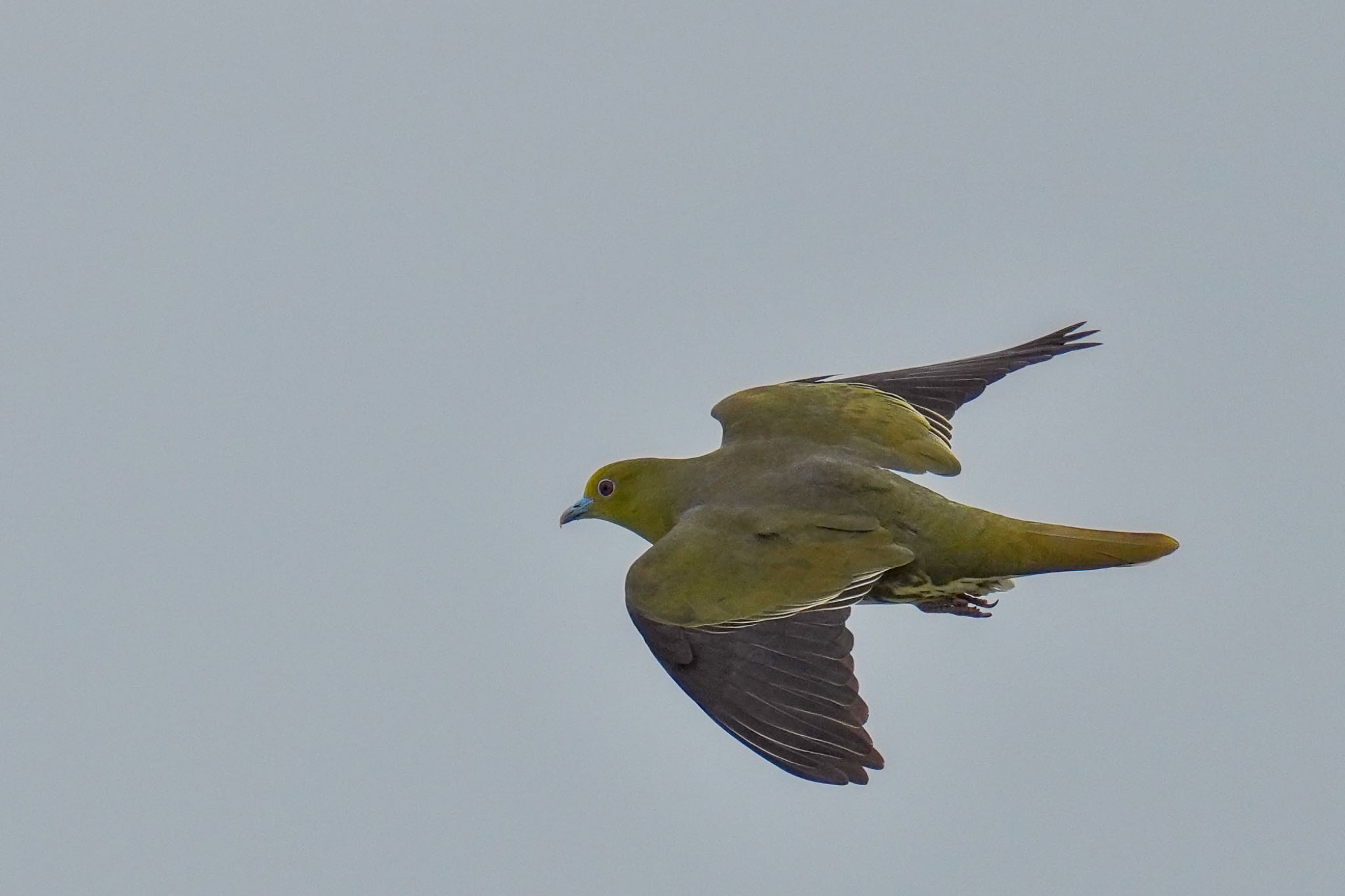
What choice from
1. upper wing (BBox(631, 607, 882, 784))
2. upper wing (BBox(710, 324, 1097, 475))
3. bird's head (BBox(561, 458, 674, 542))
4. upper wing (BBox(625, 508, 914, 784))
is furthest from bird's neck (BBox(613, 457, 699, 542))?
upper wing (BBox(631, 607, 882, 784))

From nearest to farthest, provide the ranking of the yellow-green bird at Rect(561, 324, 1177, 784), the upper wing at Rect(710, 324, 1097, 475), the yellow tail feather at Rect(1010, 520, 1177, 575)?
the yellow-green bird at Rect(561, 324, 1177, 784) → the yellow tail feather at Rect(1010, 520, 1177, 575) → the upper wing at Rect(710, 324, 1097, 475)

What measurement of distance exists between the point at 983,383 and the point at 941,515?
1.88 m

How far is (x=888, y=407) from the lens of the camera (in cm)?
1112

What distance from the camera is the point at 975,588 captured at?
10.1 meters

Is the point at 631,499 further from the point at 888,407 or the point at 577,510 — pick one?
the point at 888,407

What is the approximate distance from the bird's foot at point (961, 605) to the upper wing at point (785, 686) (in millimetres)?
974

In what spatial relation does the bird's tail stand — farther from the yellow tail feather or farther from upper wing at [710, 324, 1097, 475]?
upper wing at [710, 324, 1097, 475]

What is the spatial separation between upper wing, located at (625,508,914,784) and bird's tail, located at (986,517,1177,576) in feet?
1.66

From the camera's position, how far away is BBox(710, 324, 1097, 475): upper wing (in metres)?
10.8

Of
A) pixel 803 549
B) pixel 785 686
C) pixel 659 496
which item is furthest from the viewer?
pixel 659 496

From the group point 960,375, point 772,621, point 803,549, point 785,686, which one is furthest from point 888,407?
point 785,686

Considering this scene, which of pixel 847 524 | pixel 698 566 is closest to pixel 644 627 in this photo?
pixel 698 566

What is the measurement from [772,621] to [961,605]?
4.31 ft

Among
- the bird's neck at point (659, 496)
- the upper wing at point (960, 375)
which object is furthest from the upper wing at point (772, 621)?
the upper wing at point (960, 375)
